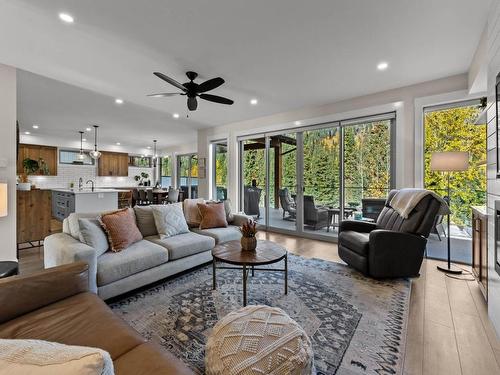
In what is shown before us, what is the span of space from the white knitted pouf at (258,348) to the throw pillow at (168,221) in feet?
6.36

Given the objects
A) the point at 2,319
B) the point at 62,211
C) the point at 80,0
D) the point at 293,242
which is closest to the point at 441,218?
the point at 293,242

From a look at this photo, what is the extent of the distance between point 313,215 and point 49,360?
16.0ft

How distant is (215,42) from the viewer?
2.72m

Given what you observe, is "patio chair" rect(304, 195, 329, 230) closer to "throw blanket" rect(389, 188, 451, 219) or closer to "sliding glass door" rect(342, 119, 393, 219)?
"sliding glass door" rect(342, 119, 393, 219)

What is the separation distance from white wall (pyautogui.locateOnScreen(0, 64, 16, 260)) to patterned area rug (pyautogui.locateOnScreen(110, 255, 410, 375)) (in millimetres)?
2202

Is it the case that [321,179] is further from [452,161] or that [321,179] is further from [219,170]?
[219,170]

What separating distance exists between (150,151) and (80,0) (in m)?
9.46

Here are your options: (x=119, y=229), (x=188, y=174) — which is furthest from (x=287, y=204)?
(x=188, y=174)

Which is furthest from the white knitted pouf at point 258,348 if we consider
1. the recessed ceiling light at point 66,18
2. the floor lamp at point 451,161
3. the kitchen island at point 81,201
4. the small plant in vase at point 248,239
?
the kitchen island at point 81,201

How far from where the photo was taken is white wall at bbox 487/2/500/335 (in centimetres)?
193

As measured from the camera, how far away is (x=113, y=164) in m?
9.61

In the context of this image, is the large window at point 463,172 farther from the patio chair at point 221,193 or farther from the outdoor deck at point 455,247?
the patio chair at point 221,193

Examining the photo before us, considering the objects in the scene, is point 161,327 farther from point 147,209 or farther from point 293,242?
point 293,242

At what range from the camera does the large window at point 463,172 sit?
3.45 meters
